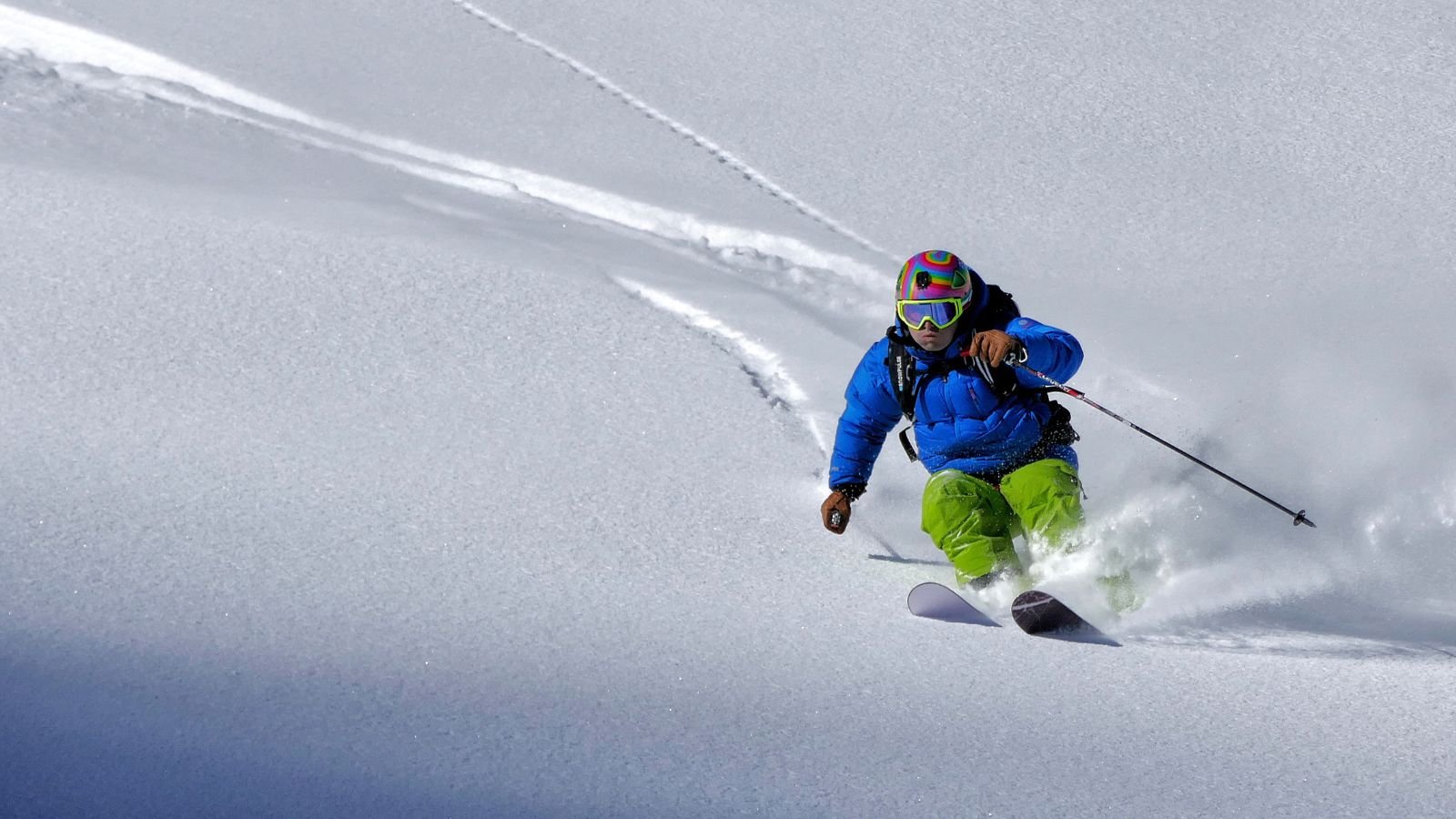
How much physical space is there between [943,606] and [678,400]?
214cm

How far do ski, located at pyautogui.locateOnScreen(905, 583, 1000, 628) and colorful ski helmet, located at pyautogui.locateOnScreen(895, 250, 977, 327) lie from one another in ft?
3.32

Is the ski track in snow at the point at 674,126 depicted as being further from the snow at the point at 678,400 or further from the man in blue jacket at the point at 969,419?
the man in blue jacket at the point at 969,419

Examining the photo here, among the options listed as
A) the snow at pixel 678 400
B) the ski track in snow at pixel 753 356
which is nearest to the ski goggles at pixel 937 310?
the snow at pixel 678 400

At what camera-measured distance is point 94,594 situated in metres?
3.84

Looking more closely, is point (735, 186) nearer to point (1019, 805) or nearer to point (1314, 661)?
point (1314, 661)

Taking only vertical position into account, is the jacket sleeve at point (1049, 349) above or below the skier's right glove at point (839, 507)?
above

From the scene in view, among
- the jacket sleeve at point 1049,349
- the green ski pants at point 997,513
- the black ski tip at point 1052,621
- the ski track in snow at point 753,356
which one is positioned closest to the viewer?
the black ski tip at point 1052,621

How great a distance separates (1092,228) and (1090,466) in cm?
311

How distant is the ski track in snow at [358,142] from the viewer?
830 centimetres

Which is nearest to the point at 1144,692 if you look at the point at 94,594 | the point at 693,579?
the point at 693,579

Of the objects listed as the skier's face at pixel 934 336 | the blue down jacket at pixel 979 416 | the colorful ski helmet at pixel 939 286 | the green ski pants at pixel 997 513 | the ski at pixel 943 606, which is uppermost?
the colorful ski helmet at pixel 939 286

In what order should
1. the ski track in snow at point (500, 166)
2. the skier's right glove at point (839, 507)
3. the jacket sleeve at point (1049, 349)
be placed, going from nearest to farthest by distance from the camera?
the jacket sleeve at point (1049, 349) < the skier's right glove at point (839, 507) < the ski track in snow at point (500, 166)

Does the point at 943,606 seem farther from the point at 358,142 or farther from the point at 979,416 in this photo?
the point at 358,142

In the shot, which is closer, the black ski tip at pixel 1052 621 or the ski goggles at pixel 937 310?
the black ski tip at pixel 1052 621
